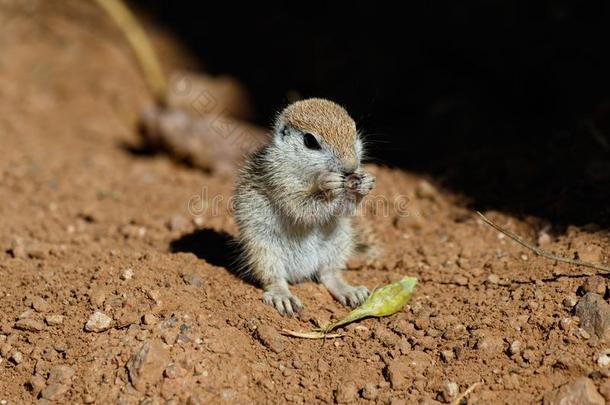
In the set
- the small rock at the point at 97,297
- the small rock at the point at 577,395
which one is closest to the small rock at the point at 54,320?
the small rock at the point at 97,297

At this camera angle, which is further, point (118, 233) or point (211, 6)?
point (211, 6)

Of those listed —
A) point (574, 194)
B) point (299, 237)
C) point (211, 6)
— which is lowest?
point (211, 6)

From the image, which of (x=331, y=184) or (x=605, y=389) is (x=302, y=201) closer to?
(x=331, y=184)

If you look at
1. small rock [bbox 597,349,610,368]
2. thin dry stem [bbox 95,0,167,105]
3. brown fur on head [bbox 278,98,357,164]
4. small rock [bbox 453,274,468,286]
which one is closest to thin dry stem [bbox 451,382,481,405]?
small rock [bbox 597,349,610,368]

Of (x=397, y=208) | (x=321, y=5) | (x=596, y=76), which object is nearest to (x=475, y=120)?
(x=596, y=76)

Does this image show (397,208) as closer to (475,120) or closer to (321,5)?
(475,120)

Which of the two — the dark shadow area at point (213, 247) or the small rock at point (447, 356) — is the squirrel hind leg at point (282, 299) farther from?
the small rock at point (447, 356)
